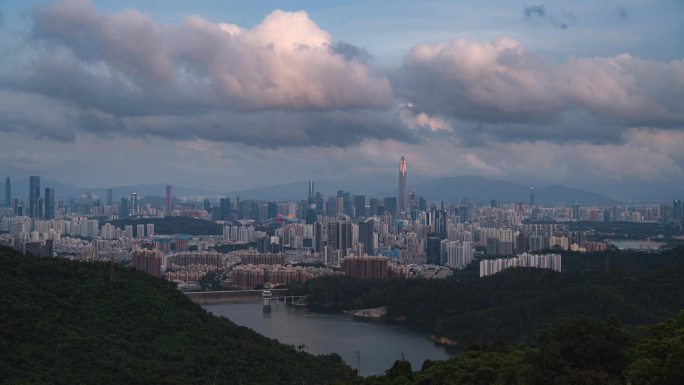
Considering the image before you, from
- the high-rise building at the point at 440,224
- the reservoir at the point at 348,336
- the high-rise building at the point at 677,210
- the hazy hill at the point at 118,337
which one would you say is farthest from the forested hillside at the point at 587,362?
the high-rise building at the point at 677,210

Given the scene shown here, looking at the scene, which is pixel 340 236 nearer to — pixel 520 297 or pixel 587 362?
pixel 520 297

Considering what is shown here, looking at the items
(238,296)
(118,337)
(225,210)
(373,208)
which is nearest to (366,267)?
(238,296)

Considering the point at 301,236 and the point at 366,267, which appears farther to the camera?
the point at 301,236

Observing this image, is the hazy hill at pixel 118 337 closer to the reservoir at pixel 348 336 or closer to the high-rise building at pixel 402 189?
the reservoir at pixel 348 336

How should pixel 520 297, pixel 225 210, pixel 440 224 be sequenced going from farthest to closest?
pixel 225 210 → pixel 440 224 → pixel 520 297

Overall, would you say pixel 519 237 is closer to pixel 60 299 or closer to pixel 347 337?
pixel 347 337

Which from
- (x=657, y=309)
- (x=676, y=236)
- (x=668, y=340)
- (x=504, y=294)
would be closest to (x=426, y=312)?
(x=504, y=294)

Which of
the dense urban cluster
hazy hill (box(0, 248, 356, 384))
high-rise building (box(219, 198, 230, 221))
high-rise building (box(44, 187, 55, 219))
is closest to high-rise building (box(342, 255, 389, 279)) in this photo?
the dense urban cluster
